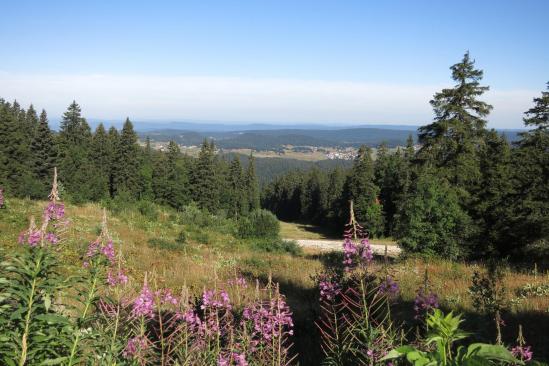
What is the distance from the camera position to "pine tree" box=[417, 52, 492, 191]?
26641mm

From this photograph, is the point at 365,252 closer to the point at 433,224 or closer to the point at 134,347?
the point at 134,347

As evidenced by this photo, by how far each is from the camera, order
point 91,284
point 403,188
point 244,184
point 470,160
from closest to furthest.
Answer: point 91,284
point 470,160
point 403,188
point 244,184

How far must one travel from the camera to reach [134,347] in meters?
3.12

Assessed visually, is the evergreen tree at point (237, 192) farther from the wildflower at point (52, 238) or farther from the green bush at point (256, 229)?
the wildflower at point (52, 238)

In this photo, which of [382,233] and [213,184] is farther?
[213,184]

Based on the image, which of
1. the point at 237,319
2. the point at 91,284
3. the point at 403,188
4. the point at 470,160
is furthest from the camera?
the point at 403,188

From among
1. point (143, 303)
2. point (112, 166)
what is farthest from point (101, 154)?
point (143, 303)

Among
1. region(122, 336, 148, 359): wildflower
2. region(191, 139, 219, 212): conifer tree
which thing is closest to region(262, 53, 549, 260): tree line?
region(122, 336, 148, 359): wildflower

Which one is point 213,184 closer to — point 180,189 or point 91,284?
point 180,189

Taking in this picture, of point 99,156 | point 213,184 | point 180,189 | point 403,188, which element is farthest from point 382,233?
point 99,156

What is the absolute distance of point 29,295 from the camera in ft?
9.10

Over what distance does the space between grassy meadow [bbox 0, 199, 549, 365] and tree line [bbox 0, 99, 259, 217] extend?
128 ft

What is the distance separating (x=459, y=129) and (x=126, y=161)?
186 ft

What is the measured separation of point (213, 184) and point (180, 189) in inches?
238
